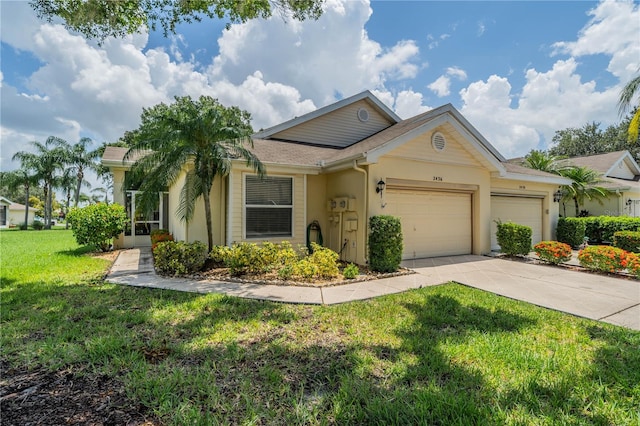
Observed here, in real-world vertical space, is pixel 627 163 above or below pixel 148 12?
below

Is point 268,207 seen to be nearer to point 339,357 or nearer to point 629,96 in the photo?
point 339,357

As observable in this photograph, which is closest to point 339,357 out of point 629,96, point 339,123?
point 339,123

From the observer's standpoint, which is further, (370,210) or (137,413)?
(370,210)

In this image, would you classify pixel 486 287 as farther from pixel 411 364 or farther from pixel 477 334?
pixel 411 364

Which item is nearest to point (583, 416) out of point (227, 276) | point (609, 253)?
point (227, 276)

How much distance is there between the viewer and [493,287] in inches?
259

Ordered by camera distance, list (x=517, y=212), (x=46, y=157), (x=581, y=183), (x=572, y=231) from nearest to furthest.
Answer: (x=517, y=212) → (x=572, y=231) → (x=581, y=183) → (x=46, y=157)

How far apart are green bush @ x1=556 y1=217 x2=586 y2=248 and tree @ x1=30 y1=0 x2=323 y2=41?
1333cm

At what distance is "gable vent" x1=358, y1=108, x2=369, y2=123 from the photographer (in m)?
14.1

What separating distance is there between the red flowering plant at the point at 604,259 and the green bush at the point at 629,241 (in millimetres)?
3731

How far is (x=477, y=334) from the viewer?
13.2 feet

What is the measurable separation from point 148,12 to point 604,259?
46.7 feet

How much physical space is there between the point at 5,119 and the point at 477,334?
12.9m

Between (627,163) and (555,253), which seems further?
(627,163)
